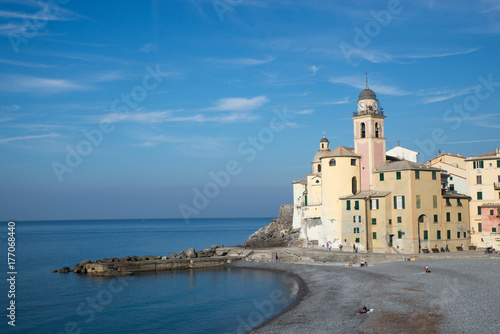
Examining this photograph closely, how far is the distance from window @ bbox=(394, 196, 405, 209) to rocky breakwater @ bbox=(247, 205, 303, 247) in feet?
82.5

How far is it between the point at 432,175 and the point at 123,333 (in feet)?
119

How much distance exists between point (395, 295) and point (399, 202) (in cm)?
2006

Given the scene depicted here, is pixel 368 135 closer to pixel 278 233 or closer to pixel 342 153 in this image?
pixel 342 153

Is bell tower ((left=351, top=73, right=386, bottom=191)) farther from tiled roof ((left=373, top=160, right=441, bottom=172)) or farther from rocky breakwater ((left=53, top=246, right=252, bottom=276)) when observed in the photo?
rocky breakwater ((left=53, top=246, right=252, bottom=276))

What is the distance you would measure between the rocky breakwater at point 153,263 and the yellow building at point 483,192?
2730 centimetres

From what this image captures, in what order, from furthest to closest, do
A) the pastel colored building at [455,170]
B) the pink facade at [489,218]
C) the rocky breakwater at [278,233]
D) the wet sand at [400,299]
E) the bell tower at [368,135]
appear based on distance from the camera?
Result: the rocky breakwater at [278,233] → the pastel colored building at [455,170] → the bell tower at [368,135] → the pink facade at [489,218] → the wet sand at [400,299]

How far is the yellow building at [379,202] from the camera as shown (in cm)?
4919

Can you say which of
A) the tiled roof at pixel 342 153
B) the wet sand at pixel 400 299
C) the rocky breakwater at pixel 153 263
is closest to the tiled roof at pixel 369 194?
the tiled roof at pixel 342 153

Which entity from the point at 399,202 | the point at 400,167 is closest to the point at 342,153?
the point at 400,167

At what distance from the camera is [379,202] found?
167 ft

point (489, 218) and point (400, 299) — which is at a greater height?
point (489, 218)

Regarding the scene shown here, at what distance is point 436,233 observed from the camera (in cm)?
4962

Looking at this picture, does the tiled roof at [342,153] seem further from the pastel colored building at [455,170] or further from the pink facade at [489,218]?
the pink facade at [489,218]

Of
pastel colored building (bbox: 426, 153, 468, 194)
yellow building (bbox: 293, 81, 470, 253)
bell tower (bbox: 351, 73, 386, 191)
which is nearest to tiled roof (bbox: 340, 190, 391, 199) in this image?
yellow building (bbox: 293, 81, 470, 253)
